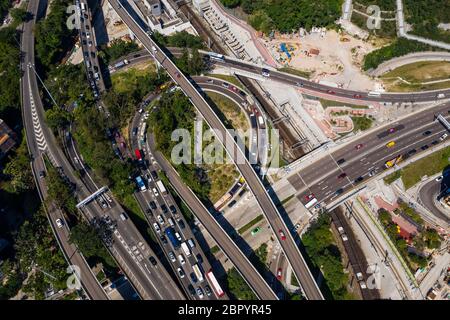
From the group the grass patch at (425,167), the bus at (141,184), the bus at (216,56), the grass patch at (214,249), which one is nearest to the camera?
the grass patch at (214,249)

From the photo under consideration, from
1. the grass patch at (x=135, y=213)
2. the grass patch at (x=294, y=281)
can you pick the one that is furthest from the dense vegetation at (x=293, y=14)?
the grass patch at (x=294, y=281)

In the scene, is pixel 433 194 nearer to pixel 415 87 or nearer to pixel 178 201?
pixel 415 87

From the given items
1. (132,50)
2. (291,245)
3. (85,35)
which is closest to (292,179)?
(291,245)

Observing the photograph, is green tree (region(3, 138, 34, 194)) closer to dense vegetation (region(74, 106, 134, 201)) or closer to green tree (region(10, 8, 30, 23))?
dense vegetation (region(74, 106, 134, 201))

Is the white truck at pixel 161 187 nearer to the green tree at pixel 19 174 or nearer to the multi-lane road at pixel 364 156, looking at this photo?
the multi-lane road at pixel 364 156

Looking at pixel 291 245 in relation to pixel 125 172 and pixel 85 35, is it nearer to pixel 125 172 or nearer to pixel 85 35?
pixel 125 172

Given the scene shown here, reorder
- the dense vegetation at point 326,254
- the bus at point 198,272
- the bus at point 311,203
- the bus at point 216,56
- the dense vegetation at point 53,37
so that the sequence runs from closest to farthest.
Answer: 1. the bus at point 198,272
2. the dense vegetation at point 326,254
3. the bus at point 311,203
4. the bus at point 216,56
5. the dense vegetation at point 53,37

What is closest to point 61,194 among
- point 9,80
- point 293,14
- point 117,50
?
point 9,80
